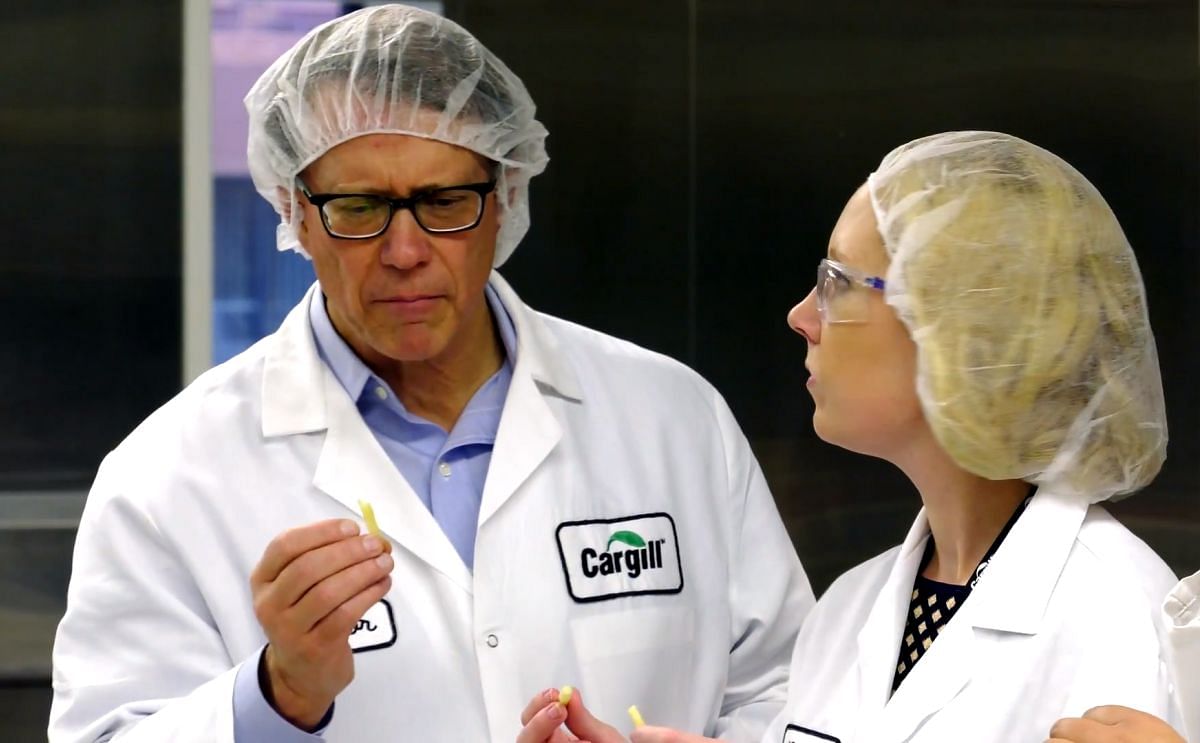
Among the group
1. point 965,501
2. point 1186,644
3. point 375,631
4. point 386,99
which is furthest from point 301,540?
point 1186,644

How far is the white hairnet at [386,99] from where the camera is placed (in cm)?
153

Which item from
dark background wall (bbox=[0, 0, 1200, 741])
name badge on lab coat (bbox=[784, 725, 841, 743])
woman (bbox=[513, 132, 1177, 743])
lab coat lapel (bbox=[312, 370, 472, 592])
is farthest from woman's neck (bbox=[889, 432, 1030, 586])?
dark background wall (bbox=[0, 0, 1200, 741])

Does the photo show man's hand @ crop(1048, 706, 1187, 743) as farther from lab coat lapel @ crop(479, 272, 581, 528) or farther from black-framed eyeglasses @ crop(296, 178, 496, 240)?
black-framed eyeglasses @ crop(296, 178, 496, 240)

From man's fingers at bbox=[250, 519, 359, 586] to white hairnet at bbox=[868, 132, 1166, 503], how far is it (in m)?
0.51

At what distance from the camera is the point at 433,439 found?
164cm

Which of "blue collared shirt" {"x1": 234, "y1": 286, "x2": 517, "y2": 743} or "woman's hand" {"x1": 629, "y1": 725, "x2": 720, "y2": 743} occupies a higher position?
"blue collared shirt" {"x1": 234, "y1": 286, "x2": 517, "y2": 743}

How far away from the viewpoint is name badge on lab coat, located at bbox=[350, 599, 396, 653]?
149cm

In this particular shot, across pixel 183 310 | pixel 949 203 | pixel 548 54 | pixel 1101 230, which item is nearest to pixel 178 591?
pixel 949 203

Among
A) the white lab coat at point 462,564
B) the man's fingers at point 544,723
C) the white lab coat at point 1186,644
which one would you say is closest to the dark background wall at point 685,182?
the white lab coat at point 462,564

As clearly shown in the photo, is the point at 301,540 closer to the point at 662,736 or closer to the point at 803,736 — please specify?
the point at 662,736

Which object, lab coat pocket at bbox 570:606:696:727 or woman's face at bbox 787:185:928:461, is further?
lab coat pocket at bbox 570:606:696:727

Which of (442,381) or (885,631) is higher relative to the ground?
(442,381)

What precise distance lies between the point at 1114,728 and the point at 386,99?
0.90 meters

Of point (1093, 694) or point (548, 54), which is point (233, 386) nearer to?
point (1093, 694)
